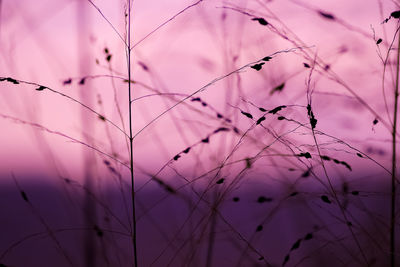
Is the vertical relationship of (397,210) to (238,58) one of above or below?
below

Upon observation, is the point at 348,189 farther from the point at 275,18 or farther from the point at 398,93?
the point at 275,18

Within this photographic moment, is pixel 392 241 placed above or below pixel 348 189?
below

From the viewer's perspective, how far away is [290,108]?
152 cm

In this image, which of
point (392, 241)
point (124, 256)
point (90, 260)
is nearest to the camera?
point (392, 241)

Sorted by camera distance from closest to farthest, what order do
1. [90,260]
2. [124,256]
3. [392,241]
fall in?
1. [392,241]
2. [90,260]
3. [124,256]

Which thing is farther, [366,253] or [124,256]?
[124,256]

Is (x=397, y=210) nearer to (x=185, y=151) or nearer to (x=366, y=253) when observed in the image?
(x=366, y=253)

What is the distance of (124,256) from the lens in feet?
Result: 5.09

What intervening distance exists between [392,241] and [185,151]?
0.62 meters

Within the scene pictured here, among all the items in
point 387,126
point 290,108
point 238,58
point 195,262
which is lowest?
point 195,262

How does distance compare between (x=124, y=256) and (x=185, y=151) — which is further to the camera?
(x=124, y=256)

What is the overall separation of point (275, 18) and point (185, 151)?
0.48 meters

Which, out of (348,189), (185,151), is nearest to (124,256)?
(185,151)

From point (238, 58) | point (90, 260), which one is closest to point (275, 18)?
point (238, 58)
